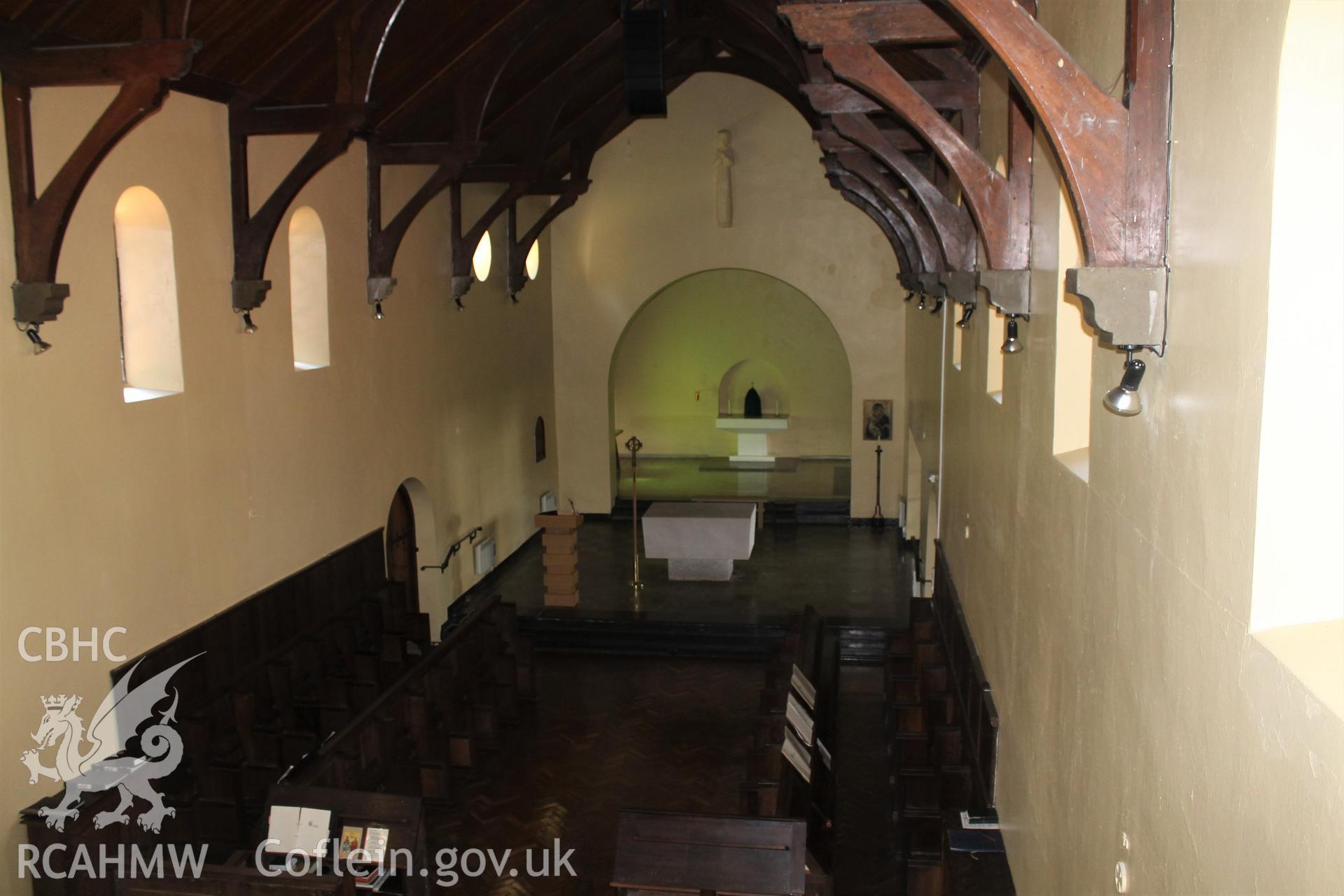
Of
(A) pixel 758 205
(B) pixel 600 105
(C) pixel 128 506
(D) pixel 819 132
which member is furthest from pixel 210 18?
(A) pixel 758 205

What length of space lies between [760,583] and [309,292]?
708 centimetres

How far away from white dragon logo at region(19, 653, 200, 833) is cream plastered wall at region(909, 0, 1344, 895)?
5.17 m

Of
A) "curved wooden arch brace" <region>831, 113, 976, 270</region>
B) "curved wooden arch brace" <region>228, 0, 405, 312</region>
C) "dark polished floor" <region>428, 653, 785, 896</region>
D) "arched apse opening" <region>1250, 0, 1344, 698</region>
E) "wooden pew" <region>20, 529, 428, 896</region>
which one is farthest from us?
"dark polished floor" <region>428, 653, 785, 896</region>

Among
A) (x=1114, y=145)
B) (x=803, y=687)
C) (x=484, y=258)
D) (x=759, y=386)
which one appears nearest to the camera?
(x=1114, y=145)

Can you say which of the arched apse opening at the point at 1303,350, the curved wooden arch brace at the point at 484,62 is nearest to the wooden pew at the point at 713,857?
the arched apse opening at the point at 1303,350

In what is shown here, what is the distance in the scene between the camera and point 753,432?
73.2 ft

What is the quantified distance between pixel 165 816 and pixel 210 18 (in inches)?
193

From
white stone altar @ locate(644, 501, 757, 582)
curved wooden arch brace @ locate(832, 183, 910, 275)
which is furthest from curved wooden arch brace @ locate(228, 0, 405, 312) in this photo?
white stone altar @ locate(644, 501, 757, 582)

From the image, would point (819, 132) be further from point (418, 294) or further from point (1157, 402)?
point (1157, 402)

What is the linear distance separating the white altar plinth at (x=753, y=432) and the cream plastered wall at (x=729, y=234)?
193 inches

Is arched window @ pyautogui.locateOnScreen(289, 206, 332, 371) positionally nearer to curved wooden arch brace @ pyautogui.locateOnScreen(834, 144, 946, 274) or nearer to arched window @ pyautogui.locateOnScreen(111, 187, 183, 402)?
arched window @ pyautogui.locateOnScreen(111, 187, 183, 402)

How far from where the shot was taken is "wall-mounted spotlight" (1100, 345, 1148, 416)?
296 centimetres

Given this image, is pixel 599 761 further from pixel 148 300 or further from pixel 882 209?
pixel 882 209

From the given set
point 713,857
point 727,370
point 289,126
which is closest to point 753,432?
point 727,370
